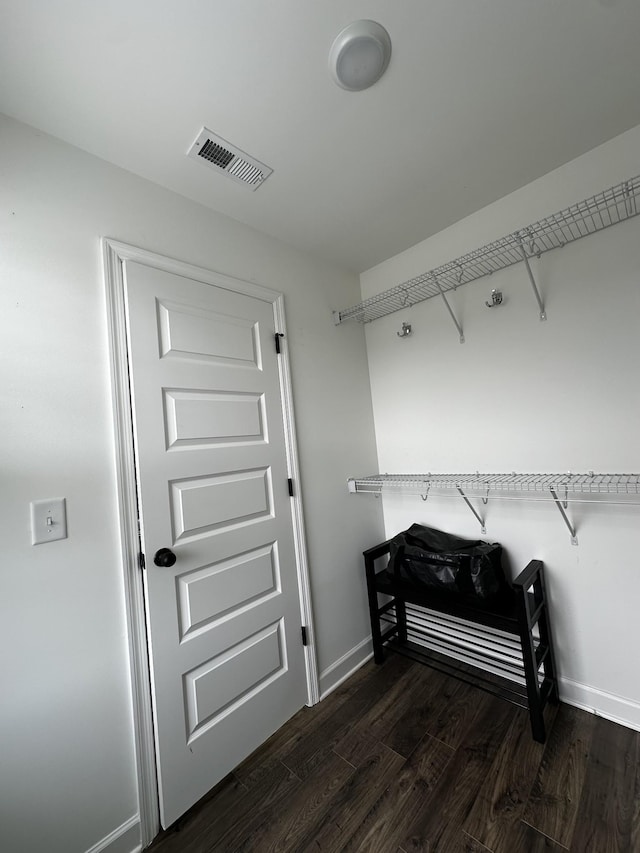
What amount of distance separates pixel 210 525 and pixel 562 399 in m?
1.78

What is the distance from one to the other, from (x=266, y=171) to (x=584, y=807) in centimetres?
277

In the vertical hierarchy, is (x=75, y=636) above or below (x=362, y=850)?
above

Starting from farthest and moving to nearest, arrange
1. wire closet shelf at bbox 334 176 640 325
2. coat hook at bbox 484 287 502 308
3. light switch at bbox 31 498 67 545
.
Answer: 1. coat hook at bbox 484 287 502 308
2. wire closet shelf at bbox 334 176 640 325
3. light switch at bbox 31 498 67 545

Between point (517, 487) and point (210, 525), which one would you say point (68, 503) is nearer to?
point (210, 525)

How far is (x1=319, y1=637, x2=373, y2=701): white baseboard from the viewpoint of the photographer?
1.93m

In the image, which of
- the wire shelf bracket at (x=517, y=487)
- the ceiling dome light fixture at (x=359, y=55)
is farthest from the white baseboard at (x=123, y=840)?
the ceiling dome light fixture at (x=359, y=55)

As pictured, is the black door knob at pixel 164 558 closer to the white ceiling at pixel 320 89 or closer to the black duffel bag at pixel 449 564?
the black duffel bag at pixel 449 564

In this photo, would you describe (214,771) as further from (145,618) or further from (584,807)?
(584,807)

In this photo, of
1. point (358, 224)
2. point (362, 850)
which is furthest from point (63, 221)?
point (362, 850)

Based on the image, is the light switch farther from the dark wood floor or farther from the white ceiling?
the white ceiling

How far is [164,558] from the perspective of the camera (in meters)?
1.36

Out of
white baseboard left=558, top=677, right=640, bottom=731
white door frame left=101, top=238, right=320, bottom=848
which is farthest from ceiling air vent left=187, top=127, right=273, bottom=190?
white baseboard left=558, top=677, right=640, bottom=731

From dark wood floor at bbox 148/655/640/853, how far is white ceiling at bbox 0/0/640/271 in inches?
102

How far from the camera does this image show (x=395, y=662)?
2.15 m
